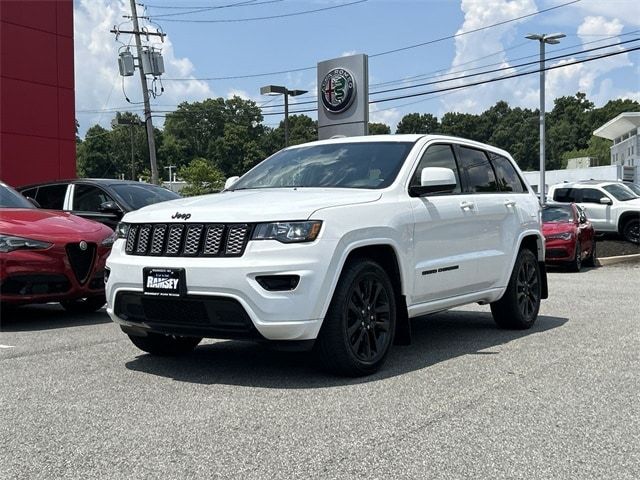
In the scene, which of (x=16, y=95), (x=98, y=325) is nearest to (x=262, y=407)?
(x=98, y=325)

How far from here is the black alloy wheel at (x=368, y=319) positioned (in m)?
5.34

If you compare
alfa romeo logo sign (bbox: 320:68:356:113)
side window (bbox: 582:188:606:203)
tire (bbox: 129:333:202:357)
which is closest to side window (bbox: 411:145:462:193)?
tire (bbox: 129:333:202:357)

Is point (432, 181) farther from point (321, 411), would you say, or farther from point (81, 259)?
point (81, 259)

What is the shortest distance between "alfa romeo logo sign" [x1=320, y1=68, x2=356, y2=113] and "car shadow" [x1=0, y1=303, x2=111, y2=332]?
15.6 metres

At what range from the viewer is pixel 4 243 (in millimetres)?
7785

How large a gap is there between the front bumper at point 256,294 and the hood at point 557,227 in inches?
468

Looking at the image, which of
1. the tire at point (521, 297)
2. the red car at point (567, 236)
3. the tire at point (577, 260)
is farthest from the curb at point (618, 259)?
the tire at point (521, 297)

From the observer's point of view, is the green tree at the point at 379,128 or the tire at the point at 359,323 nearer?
the tire at the point at 359,323

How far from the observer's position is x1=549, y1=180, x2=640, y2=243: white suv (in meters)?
20.7

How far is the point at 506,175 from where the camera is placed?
25.6 ft

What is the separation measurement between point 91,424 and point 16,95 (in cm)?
1678

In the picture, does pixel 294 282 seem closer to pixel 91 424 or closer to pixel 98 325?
pixel 91 424

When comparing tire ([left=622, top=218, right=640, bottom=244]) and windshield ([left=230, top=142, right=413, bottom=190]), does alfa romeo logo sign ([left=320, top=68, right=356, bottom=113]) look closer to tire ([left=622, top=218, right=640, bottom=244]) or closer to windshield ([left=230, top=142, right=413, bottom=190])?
tire ([left=622, top=218, right=640, bottom=244])

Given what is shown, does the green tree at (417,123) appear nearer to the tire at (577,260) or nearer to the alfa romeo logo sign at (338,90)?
the alfa romeo logo sign at (338,90)
